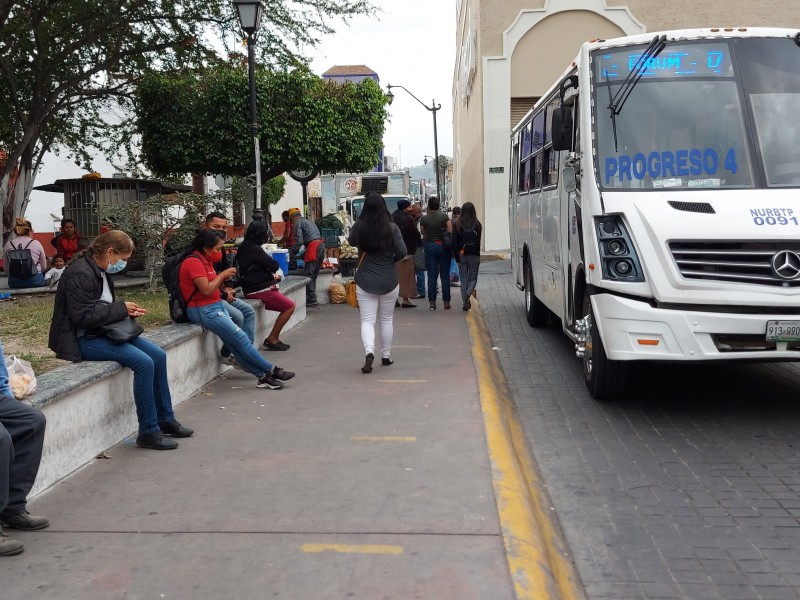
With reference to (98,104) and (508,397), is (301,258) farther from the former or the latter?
(98,104)

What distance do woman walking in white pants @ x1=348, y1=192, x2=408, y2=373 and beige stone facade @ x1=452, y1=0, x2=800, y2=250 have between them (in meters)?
19.5

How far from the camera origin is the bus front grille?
6.57m

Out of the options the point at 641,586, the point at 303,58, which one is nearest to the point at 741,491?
the point at 641,586

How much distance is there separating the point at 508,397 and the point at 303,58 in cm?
1097

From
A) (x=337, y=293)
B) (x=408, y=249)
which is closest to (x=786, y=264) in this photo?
(x=408, y=249)

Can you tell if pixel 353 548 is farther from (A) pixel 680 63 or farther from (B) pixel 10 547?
(A) pixel 680 63

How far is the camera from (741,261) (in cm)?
665

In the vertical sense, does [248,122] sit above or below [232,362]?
above

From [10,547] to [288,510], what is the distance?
135 cm

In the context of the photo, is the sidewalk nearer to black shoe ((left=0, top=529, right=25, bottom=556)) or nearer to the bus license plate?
black shoe ((left=0, top=529, right=25, bottom=556))

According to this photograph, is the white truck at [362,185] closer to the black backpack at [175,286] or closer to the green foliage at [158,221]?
the green foliage at [158,221]

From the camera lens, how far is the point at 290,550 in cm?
427

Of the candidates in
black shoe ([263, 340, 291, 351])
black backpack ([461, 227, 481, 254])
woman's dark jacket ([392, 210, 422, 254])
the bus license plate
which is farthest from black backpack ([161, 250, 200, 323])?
woman's dark jacket ([392, 210, 422, 254])

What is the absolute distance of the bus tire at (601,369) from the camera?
25.0 feet
